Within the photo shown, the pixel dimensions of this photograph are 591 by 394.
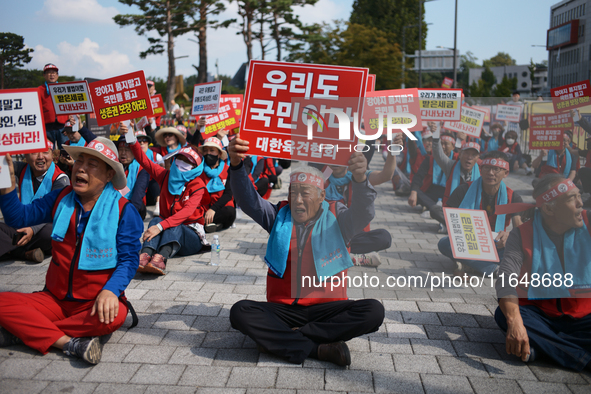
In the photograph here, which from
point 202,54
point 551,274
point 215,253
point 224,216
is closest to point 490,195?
point 551,274

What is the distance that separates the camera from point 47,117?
7.79m

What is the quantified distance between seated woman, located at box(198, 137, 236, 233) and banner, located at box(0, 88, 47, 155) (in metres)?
2.91

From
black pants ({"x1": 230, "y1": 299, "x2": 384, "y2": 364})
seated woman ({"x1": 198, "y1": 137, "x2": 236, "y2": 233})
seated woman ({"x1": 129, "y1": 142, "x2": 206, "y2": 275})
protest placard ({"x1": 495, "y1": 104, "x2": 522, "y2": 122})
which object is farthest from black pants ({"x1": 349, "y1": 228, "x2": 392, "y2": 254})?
protest placard ({"x1": 495, "y1": 104, "x2": 522, "y2": 122})

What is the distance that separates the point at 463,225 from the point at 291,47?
2939cm

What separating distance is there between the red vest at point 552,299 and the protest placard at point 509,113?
20.1 ft

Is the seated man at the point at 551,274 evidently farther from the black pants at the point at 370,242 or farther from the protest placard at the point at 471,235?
the black pants at the point at 370,242

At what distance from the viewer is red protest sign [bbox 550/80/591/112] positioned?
500cm

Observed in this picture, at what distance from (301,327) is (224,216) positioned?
4132 millimetres

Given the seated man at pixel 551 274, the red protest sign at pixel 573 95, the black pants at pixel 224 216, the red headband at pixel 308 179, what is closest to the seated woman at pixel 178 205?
the black pants at pixel 224 216

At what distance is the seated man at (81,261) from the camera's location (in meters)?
3.06

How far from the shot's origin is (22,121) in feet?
11.6

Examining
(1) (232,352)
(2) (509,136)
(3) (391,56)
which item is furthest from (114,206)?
(3) (391,56)

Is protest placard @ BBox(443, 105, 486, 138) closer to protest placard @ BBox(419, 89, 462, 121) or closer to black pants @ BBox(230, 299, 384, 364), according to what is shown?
protest placard @ BBox(419, 89, 462, 121)

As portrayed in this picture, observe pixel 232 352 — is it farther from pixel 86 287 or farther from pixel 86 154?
pixel 86 154
